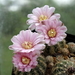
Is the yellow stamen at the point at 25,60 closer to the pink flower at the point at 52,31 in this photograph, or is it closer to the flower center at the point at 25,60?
the flower center at the point at 25,60

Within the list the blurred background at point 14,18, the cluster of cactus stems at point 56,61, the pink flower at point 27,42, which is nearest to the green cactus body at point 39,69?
the cluster of cactus stems at point 56,61

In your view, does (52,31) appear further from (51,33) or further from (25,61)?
(25,61)

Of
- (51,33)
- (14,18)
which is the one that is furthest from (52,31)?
(14,18)

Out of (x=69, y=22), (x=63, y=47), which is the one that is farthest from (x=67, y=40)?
(x=69, y=22)

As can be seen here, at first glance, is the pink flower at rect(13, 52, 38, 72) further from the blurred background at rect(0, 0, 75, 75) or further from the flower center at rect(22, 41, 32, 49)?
the blurred background at rect(0, 0, 75, 75)

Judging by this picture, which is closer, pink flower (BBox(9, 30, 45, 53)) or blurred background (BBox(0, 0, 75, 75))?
pink flower (BBox(9, 30, 45, 53))

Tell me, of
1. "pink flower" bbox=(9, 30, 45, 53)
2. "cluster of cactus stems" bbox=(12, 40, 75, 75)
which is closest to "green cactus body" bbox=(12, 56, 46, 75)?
"cluster of cactus stems" bbox=(12, 40, 75, 75)
